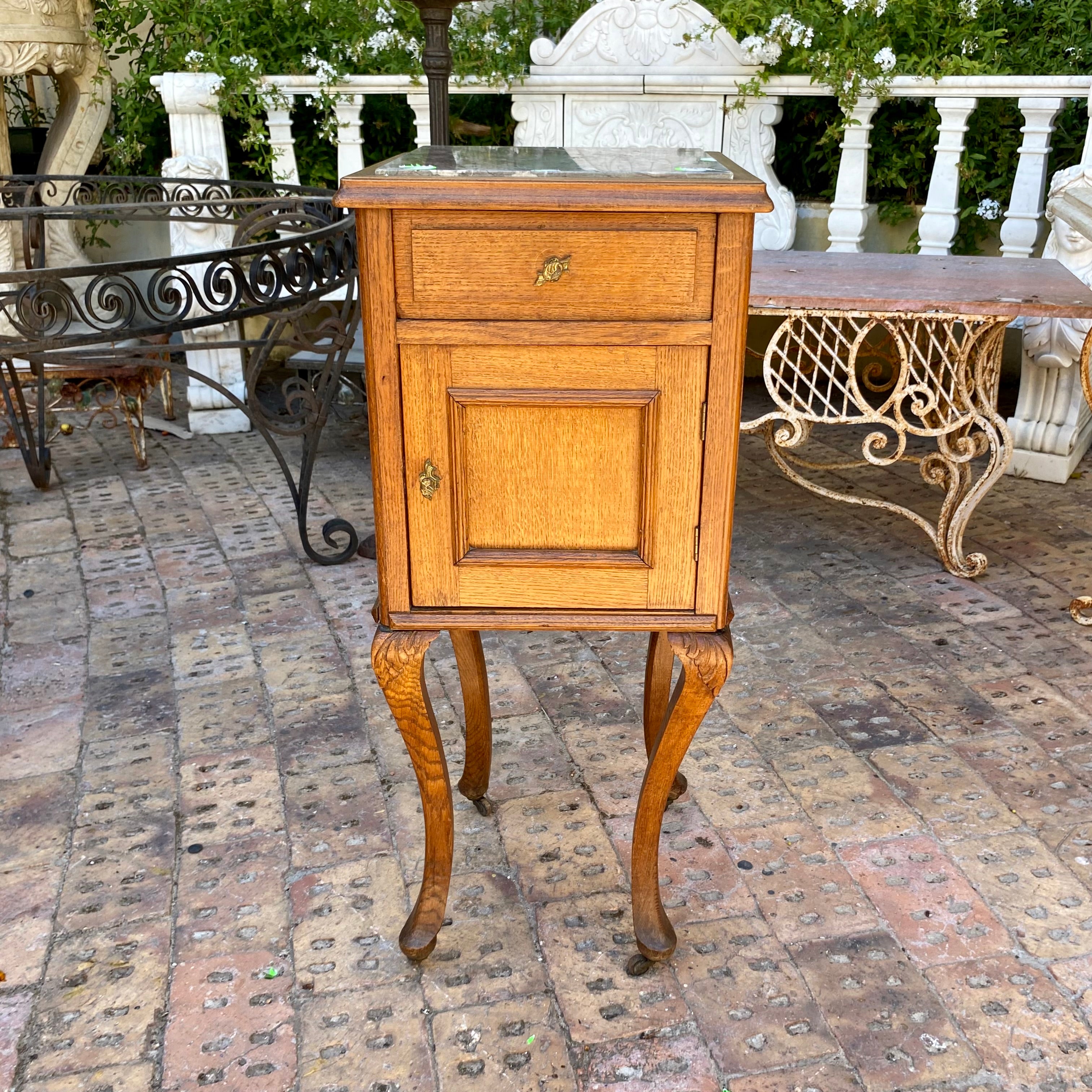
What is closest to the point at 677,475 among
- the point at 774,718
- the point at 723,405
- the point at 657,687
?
the point at 723,405

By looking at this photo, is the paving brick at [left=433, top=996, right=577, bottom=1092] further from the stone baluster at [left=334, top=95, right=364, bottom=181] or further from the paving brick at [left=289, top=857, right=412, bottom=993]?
the stone baluster at [left=334, top=95, right=364, bottom=181]

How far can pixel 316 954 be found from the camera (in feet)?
6.31

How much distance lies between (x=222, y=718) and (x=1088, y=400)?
243 centimetres

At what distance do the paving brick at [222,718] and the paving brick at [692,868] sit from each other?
90 centimetres

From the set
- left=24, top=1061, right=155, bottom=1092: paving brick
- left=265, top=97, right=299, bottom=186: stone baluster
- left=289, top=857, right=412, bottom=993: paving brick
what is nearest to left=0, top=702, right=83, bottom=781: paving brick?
left=289, top=857, right=412, bottom=993: paving brick

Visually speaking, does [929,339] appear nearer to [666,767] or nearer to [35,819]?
[666,767]

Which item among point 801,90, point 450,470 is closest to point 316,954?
point 450,470

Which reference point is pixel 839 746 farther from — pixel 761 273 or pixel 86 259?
pixel 86 259

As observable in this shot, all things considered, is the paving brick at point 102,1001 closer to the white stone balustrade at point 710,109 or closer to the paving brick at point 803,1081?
the paving brick at point 803,1081

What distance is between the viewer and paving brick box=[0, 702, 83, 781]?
2.47 meters

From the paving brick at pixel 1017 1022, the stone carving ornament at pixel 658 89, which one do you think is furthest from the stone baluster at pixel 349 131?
the paving brick at pixel 1017 1022

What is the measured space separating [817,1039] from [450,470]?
105 centimetres

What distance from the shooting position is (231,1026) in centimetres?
177

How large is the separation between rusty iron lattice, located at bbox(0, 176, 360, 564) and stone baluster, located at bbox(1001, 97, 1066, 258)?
2472 millimetres
